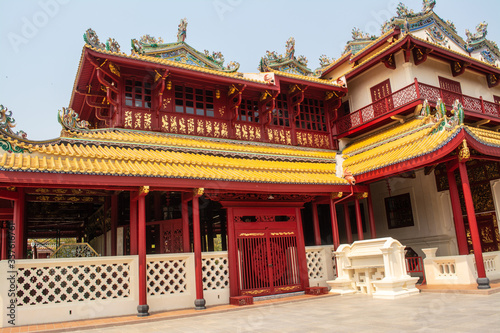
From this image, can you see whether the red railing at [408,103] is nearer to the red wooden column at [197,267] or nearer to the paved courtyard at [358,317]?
the paved courtyard at [358,317]

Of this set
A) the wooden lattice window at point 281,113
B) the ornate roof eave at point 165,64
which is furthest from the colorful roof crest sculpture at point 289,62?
the ornate roof eave at point 165,64

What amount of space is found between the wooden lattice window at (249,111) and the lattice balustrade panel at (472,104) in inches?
301

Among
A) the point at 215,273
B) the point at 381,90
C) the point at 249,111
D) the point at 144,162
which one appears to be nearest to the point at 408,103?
the point at 381,90

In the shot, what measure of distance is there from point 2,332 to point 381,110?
1297 centimetres

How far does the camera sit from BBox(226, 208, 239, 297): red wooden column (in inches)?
411

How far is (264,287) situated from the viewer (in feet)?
36.3

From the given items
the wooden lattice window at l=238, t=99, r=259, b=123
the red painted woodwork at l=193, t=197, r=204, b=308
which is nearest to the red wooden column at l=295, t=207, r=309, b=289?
the red painted woodwork at l=193, t=197, r=204, b=308

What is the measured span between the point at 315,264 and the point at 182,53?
8395 mm

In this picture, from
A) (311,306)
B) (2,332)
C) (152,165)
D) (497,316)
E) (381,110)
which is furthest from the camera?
(381,110)

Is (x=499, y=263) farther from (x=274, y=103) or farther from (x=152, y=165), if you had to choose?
(x=152, y=165)

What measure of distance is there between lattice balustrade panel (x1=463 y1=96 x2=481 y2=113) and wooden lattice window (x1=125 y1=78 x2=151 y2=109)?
37.1 feet

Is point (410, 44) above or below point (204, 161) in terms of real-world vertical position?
above

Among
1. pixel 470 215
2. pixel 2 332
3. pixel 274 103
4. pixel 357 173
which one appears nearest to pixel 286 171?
pixel 357 173

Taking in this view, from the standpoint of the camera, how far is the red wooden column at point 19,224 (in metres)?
8.50
